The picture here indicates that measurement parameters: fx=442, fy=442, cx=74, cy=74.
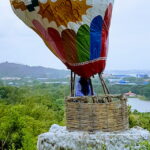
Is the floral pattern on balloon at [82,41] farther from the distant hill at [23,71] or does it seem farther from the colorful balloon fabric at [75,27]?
the distant hill at [23,71]

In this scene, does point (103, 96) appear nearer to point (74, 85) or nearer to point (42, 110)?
point (74, 85)

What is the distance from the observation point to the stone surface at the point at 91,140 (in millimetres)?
4590

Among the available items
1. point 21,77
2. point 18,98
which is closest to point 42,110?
point 18,98

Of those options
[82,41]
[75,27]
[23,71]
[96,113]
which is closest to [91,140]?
[96,113]

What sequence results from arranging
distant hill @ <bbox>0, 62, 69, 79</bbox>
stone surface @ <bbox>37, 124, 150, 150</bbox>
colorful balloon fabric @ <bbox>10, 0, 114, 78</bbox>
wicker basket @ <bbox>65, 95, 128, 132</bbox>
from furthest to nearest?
distant hill @ <bbox>0, 62, 69, 79</bbox> → colorful balloon fabric @ <bbox>10, 0, 114, 78</bbox> → wicker basket @ <bbox>65, 95, 128, 132</bbox> → stone surface @ <bbox>37, 124, 150, 150</bbox>

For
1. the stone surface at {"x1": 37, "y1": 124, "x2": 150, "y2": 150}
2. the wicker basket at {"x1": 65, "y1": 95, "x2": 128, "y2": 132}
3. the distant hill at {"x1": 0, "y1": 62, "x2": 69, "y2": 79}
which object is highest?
the distant hill at {"x1": 0, "y1": 62, "x2": 69, "y2": 79}

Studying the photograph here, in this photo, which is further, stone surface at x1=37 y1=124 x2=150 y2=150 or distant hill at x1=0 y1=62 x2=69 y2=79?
distant hill at x1=0 y1=62 x2=69 y2=79

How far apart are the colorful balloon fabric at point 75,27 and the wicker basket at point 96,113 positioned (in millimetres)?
444

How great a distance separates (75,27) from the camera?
4996 millimetres

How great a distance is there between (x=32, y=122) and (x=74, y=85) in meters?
11.1

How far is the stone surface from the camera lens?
4590mm

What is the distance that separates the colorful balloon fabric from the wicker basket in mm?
444

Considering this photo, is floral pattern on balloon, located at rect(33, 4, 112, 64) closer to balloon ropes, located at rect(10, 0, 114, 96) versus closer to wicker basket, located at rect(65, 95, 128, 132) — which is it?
Result: balloon ropes, located at rect(10, 0, 114, 96)


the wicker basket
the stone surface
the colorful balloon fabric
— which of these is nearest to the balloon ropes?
the colorful balloon fabric
